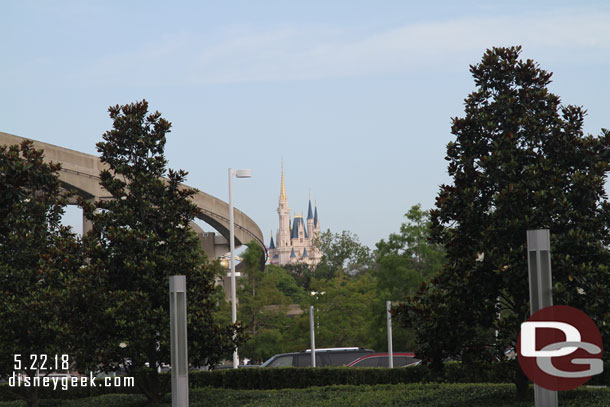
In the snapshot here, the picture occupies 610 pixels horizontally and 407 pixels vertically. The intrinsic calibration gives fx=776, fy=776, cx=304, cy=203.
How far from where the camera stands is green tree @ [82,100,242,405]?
1593 centimetres

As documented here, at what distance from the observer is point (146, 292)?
1620cm

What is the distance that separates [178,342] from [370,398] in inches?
247

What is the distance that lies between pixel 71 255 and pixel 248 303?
30691 millimetres

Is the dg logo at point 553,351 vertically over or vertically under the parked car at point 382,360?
over

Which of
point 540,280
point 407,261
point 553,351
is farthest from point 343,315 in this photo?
point 540,280

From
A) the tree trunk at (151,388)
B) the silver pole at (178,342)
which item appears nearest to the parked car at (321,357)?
the tree trunk at (151,388)

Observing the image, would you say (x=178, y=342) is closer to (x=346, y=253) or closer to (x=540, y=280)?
(x=540, y=280)

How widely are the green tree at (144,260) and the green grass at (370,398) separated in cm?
107

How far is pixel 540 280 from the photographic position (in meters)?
8.11

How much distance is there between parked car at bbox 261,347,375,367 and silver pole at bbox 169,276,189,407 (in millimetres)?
13044

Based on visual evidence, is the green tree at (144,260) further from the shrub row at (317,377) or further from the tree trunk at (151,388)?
the shrub row at (317,377)

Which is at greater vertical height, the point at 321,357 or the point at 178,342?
the point at 178,342

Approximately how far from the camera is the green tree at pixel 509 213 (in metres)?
12.6

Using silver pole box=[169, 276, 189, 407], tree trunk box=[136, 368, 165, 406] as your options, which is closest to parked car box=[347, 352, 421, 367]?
tree trunk box=[136, 368, 165, 406]
